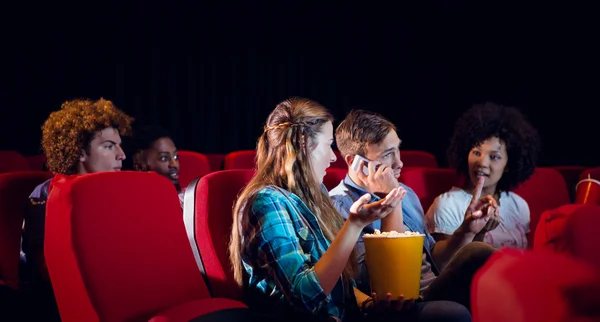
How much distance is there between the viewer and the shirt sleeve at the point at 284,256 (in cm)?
136

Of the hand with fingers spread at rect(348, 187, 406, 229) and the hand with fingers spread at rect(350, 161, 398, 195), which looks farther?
the hand with fingers spread at rect(350, 161, 398, 195)

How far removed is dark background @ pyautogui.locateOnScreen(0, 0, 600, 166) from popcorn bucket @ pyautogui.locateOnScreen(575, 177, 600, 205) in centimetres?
159

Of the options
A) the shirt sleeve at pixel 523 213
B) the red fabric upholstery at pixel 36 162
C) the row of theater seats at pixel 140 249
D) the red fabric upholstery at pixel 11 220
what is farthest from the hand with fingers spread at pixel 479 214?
the red fabric upholstery at pixel 36 162

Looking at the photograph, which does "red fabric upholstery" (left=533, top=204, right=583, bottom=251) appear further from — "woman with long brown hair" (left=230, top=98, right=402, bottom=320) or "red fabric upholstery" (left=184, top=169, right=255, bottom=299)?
"red fabric upholstery" (left=184, top=169, right=255, bottom=299)

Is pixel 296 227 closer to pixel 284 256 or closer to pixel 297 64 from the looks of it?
pixel 284 256

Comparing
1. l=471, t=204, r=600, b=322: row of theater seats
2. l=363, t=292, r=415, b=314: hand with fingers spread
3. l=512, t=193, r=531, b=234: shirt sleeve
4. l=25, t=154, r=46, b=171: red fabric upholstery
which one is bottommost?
l=25, t=154, r=46, b=171: red fabric upholstery

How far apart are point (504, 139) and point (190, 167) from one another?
5.29ft

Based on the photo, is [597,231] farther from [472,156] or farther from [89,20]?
[89,20]

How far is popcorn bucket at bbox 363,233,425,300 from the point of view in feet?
4.54

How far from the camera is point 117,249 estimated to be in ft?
4.67

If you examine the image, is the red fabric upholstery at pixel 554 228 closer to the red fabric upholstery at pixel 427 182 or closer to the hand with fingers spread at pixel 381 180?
the hand with fingers spread at pixel 381 180

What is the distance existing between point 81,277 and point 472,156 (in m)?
1.80

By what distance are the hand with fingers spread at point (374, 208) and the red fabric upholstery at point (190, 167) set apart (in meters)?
2.19

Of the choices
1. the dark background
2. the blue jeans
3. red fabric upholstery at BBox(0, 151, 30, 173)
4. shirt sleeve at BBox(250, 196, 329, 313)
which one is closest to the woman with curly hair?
the blue jeans
